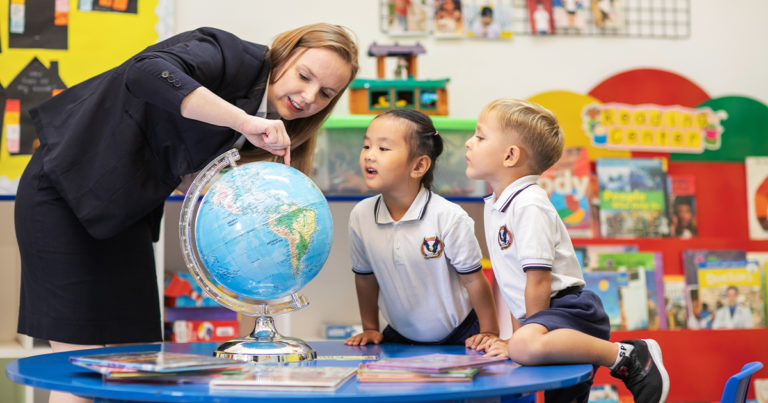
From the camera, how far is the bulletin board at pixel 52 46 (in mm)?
2990

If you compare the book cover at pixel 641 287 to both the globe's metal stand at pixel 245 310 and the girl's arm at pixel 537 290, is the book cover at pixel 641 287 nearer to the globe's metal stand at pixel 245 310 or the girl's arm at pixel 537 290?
the girl's arm at pixel 537 290

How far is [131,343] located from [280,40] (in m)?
0.79

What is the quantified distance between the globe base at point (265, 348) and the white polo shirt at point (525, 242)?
0.54 metres

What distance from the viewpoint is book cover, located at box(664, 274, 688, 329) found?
131 inches

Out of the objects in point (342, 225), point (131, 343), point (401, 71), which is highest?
point (401, 71)

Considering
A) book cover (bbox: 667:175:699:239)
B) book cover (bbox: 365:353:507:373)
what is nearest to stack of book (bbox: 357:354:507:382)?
book cover (bbox: 365:353:507:373)

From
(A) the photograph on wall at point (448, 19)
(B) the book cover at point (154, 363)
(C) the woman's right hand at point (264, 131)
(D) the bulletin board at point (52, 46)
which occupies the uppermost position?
(A) the photograph on wall at point (448, 19)

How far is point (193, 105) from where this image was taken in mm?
1505

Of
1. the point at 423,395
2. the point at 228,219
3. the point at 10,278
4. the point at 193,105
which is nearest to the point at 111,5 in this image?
the point at 10,278

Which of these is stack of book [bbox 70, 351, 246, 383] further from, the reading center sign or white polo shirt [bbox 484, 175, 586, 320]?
the reading center sign

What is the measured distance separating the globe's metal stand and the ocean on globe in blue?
43 mm

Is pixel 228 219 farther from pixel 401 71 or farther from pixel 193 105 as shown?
pixel 401 71

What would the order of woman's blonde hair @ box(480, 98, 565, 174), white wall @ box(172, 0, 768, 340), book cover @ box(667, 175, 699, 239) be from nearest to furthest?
woman's blonde hair @ box(480, 98, 565, 174) < white wall @ box(172, 0, 768, 340) < book cover @ box(667, 175, 699, 239)

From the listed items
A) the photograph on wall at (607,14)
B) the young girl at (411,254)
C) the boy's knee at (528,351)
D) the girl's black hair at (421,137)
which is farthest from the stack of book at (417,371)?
the photograph on wall at (607,14)
